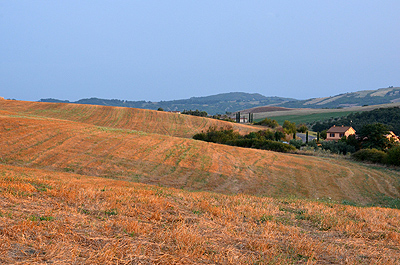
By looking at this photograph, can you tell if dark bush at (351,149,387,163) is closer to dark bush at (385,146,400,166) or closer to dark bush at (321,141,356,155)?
dark bush at (385,146,400,166)

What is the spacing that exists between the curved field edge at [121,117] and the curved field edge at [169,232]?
5404 cm

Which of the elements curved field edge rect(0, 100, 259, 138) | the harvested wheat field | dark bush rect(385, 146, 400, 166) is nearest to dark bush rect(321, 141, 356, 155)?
dark bush rect(385, 146, 400, 166)

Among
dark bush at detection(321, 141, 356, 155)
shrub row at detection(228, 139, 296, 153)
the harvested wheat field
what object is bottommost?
dark bush at detection(321, 141, 356, 155)

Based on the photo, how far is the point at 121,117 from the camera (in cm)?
7412

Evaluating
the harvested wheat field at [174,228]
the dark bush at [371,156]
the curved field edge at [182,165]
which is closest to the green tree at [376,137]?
the dark bush at [371,156]

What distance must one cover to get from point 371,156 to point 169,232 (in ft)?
147

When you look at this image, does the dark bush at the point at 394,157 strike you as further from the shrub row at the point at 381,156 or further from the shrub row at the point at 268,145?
the shrub row at the point at 268,145

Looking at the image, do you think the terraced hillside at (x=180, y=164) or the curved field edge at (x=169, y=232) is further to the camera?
the terraced hillside at (x=180, y=164)

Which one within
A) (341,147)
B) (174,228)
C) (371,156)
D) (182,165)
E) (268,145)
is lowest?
(341,147)

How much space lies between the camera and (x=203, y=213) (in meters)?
9.05

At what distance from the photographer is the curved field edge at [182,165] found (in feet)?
80.2

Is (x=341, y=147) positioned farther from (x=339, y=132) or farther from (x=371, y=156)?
(x=339, y=132)

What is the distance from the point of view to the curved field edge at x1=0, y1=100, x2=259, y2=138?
66.6 metres

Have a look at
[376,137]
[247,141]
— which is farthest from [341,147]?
[247,141]
